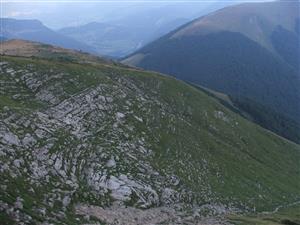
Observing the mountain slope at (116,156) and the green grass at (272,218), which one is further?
the green grass at (272,218)

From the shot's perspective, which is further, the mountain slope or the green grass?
the green grass

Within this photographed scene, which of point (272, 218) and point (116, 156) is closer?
point (116, 156)

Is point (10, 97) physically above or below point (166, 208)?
above

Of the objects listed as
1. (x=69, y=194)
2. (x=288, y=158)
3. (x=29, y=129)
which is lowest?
(x=288, y=158)

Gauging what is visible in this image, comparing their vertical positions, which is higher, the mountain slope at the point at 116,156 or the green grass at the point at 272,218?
the mountain slope at the point at 116,156

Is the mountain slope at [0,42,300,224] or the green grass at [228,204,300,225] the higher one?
the mountain slope at [0,42,300,224]

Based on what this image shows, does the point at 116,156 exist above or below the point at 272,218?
above

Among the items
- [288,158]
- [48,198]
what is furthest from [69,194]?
[288,158]

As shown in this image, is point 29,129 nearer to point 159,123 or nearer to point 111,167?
point 111,167
